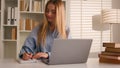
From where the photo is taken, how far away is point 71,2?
3.71 metres

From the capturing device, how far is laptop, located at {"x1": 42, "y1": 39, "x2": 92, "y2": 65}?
141 cm

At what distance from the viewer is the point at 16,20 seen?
3.40 meters

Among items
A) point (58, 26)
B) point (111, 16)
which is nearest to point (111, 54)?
point (58, 26)

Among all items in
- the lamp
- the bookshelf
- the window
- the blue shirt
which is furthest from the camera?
the window

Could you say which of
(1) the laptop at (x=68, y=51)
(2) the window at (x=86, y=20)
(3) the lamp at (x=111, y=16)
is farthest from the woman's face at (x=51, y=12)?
(2) the window at (x=86, y=20)

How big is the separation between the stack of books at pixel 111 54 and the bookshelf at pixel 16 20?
201 centimetres

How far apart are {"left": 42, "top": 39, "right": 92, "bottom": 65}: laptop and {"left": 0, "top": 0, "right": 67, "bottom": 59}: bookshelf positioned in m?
2.02

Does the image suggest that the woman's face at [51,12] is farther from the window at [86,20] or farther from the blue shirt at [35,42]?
the window at [86,20]

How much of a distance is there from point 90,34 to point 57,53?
2.42 meters

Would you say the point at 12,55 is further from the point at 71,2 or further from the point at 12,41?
the point at 71,2

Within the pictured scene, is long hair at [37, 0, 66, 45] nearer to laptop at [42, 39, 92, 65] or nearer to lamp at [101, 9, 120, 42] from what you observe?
laptop at [42, 39, 92, 65]

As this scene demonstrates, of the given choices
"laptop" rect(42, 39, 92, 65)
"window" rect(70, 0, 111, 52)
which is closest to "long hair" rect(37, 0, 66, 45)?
"laptop" rect(42, 39, 92, 65)

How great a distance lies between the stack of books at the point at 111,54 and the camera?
159 cm

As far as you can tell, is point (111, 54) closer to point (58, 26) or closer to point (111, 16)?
point (58, 26)
